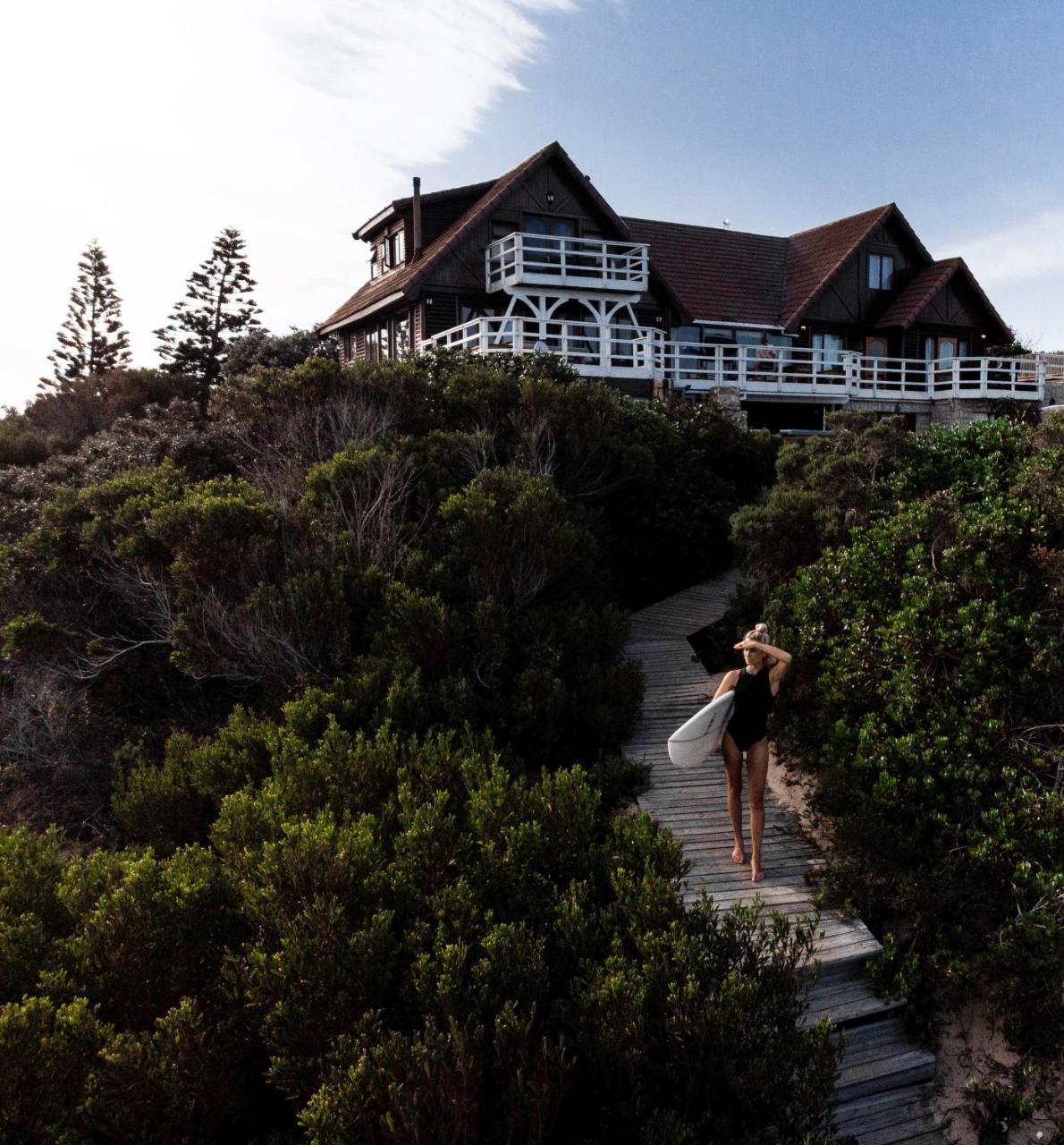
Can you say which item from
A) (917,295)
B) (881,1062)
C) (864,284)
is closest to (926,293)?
(917,295)

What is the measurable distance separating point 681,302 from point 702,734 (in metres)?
20.5

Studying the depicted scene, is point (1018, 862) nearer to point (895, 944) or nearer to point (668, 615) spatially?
point (895, 944)

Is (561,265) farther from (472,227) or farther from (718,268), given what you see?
(718,268)

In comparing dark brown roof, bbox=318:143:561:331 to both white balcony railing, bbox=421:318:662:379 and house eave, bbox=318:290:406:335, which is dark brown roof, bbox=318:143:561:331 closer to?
house eave, bbox=318:290:406:335

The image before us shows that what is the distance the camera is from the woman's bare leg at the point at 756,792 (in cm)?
792

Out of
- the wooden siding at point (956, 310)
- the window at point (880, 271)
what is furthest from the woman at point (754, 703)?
the window at point (880, 271)

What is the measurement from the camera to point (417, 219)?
24828 millimetres

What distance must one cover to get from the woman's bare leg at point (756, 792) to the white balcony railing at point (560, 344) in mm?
13101

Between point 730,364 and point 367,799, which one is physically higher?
point 730,364

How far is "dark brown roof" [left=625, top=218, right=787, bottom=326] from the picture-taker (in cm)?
2772

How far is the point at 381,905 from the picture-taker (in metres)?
6.71

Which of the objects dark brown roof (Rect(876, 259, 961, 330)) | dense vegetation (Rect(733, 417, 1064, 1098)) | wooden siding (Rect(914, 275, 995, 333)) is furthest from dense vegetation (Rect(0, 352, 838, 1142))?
wooden siding (Rect(914, 275, 995, 333))

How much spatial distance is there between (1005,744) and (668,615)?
6.70 metres

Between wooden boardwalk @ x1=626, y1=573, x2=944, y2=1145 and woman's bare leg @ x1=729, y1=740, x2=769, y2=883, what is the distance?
0.18 m
